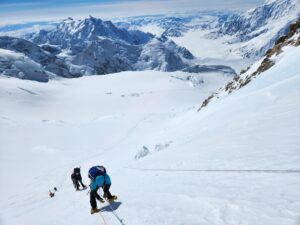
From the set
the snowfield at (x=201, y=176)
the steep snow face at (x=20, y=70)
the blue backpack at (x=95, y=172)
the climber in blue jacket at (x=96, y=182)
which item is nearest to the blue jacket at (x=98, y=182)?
the climber in blue jacket at (x=96, y=182)

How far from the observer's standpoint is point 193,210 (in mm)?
8977

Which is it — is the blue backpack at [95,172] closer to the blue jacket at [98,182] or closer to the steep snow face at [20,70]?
the blue jacket at [98,182]

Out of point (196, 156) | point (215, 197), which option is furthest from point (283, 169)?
point (196, 156)

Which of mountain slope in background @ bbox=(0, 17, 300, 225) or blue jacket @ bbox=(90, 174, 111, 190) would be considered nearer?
mountain slope in background @ bbox=(0, 17, 300, 225)

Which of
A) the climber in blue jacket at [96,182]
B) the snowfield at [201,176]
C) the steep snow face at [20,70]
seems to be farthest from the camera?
the steep snow face at [20,70]

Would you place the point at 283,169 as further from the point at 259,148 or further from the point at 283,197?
the point at 259,148

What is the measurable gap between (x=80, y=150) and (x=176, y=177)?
29846mm

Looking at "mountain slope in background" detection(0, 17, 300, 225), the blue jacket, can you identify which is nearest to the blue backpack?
the blue jacket

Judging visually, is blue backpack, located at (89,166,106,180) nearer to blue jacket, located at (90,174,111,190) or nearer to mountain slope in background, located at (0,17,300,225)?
blue jacket, located at (90,174,111,190)

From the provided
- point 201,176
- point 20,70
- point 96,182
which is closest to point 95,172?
point 96,182

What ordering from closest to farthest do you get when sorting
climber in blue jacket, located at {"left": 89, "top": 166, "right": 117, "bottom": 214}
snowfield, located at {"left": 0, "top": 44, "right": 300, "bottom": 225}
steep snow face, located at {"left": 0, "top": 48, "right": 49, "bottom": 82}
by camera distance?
snowfield, located at {"left": 0, "top": 44, "right": 300, "bottom": 225} < climber in blue jacket, located at {"left": 89, "top": 166, "right": 117, "bottom": 214} < steep snow face, located at {"left": 0, "top": 48, "right": 49, "bottom": 82}

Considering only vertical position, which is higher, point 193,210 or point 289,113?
point 289,113

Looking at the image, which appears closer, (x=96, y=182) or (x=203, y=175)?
(x=203, y=175)

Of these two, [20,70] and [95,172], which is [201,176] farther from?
[20,70]
